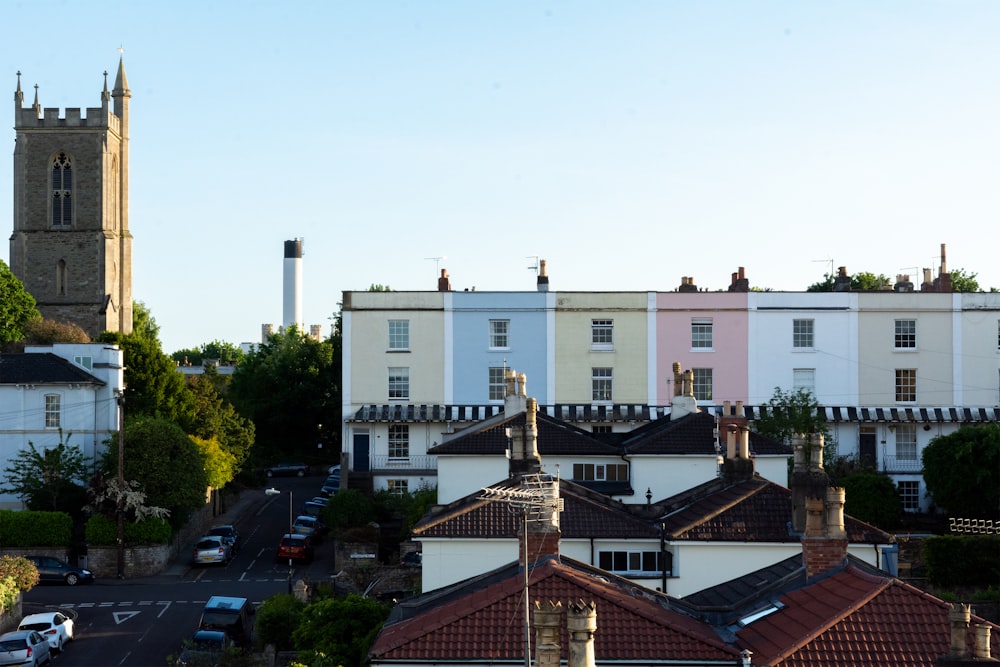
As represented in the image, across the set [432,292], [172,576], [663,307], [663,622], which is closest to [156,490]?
[172,576]

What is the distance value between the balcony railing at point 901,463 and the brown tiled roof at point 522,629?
4125 cm

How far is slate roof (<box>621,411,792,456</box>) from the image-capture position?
126ft

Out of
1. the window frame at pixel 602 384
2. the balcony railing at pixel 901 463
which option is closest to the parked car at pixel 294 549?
the window frame at pixel 602 384

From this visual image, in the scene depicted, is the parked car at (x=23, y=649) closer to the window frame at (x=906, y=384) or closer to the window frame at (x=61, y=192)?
the window frame at (x=906, y=384)

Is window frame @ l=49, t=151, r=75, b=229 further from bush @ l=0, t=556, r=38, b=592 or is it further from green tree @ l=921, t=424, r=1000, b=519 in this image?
green tree @ l=921, t=424, r=1000, b=519

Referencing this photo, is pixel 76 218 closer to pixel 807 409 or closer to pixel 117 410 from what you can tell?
pixel 117 410

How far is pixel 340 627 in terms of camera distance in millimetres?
30844

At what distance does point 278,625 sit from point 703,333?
31.8m

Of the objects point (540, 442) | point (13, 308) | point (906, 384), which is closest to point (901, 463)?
point (906, 384)

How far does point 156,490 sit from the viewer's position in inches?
2105

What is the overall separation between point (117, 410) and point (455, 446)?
26.7 metres

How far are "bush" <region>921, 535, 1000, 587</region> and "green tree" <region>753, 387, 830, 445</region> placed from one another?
12.0 metres

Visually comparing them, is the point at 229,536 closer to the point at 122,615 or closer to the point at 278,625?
the point at 122,615

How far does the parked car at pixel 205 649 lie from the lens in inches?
1312
